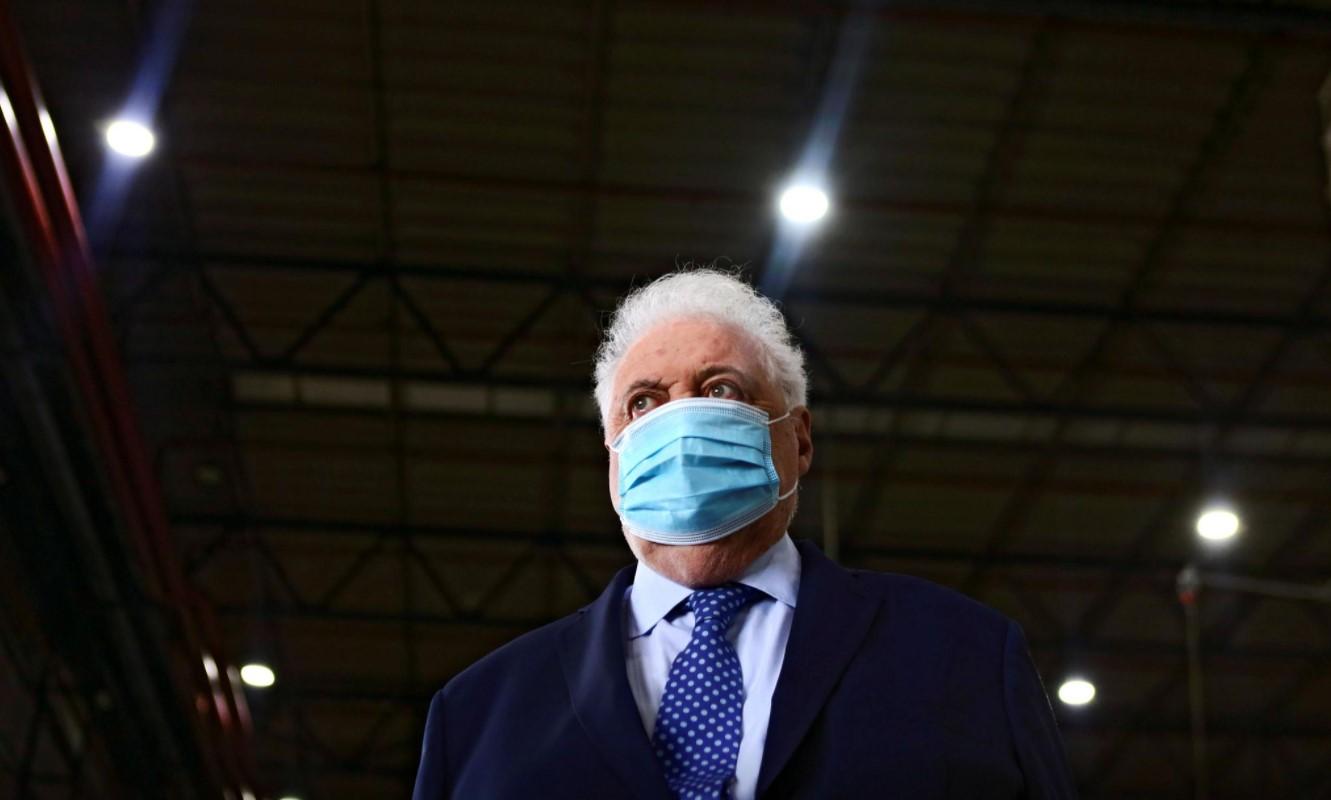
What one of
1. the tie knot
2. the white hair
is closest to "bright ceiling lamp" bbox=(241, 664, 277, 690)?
the white hair

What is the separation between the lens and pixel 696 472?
1945 mm

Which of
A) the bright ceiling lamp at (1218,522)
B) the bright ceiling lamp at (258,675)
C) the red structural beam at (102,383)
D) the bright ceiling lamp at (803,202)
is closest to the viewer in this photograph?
the red structural beam at (102,383)

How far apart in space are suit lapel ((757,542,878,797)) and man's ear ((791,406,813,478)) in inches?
8.0

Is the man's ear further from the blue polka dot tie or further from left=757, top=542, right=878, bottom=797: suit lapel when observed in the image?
the blue polka dot tie

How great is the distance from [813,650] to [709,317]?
55 centimetres

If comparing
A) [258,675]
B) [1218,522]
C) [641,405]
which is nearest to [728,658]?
[641,405]

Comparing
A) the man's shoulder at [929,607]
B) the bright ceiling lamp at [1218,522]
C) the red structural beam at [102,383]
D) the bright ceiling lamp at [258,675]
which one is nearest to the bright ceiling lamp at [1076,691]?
the bright ceiling lamp at [1218,522]

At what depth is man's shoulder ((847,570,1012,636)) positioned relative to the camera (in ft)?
6.08

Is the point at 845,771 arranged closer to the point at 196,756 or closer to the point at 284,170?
the point at 284,170

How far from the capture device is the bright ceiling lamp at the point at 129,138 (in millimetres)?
8750

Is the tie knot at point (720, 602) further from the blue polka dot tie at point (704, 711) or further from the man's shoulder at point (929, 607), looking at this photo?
the man's shoulder at point (929, 607)

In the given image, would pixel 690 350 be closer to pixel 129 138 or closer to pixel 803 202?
pixel 129 138

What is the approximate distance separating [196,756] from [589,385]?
15.2 ft

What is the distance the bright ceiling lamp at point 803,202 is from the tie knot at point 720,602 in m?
7.91
